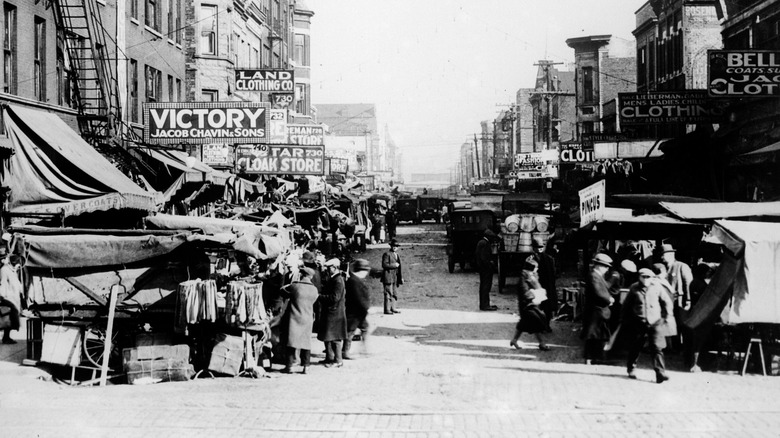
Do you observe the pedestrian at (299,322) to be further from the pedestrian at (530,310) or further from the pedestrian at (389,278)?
the pedestrian at (389,278)

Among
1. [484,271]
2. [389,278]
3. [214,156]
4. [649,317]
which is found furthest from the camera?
[214,156]

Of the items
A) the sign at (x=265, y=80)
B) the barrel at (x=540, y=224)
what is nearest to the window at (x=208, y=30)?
the sign at (x=265, y=80)

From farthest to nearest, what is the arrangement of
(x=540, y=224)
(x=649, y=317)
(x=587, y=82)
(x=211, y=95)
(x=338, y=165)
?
(x=587, y=82) → (x=338, y=165) → (x=211, y=95) → (x=540, y=224) → (x=649, y=317)

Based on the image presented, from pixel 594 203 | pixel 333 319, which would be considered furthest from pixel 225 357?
pixel 594 203

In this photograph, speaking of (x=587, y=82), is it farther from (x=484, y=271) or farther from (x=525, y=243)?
(x=484, y=271)

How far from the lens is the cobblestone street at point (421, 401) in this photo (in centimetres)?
909

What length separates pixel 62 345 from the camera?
1189cm

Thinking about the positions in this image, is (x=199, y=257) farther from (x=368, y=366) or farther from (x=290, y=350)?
(x=368, y=366)

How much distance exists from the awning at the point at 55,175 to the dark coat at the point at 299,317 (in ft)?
16.8

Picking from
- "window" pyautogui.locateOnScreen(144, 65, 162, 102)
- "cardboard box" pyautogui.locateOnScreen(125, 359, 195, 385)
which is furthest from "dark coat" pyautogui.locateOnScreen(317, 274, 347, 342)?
"window" pyautogui.locateOnScreen(144, 65, 162, 102)

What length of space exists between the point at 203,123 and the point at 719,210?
1399cm

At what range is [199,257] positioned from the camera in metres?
12.5

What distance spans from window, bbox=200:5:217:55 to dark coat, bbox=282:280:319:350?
2871 centimetres

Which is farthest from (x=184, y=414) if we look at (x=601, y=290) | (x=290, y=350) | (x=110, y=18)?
(x=110, y=18)
